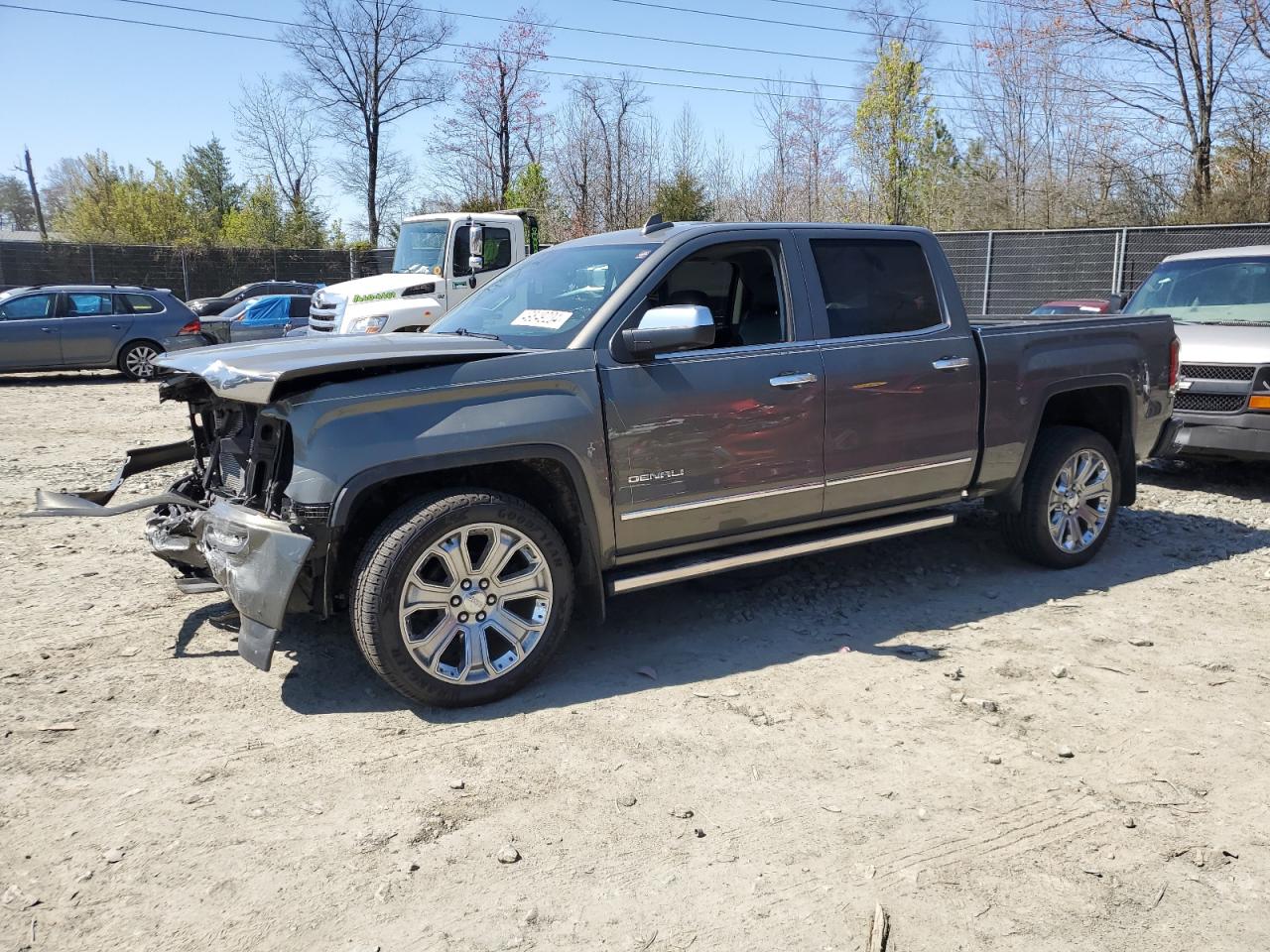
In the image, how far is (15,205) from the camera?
89.1 m

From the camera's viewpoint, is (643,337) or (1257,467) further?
(1257,467)

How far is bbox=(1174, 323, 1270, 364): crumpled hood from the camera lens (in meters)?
7.54

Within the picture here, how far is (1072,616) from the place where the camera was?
5.19 metres

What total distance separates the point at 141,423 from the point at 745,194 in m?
22.3

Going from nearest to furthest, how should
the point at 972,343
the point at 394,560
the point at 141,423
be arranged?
the point at 394,560, the point at 972,343, the point at 141,423

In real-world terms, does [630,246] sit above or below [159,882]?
above

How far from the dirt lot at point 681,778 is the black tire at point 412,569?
14 centimetres

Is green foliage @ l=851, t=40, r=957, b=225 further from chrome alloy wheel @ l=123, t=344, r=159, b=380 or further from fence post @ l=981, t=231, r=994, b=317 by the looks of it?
chrome alloy wheel @ l=123, t=344, r=159, b=380

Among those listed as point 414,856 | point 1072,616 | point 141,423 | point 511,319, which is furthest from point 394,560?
point 141,423

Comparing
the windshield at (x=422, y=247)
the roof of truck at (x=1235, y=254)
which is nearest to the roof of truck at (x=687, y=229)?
the roof of truck at (x=1235, y=254)

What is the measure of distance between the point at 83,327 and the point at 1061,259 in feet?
55.8

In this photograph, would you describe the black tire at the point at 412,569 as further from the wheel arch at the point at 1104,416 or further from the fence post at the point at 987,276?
the fence post at the point at 987,276

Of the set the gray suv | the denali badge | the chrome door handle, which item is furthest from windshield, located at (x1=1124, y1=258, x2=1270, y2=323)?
the gray suv

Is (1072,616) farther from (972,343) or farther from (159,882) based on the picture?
(159,882)
